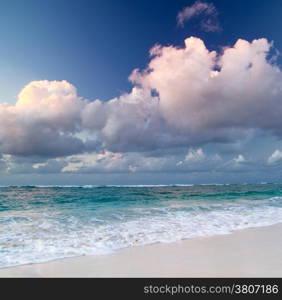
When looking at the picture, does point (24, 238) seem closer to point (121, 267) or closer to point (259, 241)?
point (121, 267)

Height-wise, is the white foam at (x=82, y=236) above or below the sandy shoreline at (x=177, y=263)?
below

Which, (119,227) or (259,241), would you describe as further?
(119,227)

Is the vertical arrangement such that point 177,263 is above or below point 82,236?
above

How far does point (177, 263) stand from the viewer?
4668 millimetres

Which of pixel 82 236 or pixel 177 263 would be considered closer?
pixel 177 263

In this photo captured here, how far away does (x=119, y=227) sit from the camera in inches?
328

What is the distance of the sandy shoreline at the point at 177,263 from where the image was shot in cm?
420

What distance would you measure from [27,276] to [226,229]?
6.38m

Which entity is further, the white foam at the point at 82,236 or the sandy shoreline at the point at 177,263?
the white foam at the point at 82,236

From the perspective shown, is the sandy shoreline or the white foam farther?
the white foam

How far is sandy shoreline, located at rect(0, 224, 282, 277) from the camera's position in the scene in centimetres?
420

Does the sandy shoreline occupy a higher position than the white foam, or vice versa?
the sandy shoreline
